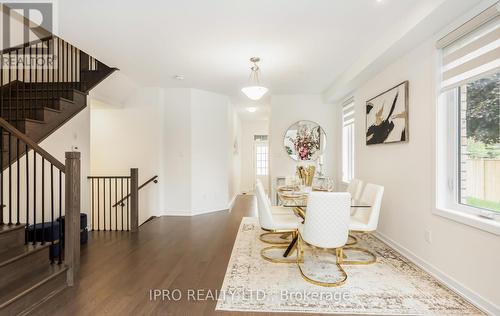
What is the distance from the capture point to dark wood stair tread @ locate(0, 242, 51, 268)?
7.37 ft

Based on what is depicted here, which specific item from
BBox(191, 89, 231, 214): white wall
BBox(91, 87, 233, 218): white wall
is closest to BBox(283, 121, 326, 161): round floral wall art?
BBox(191, 89, 231, 214): white wall

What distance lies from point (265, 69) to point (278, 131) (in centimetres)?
195

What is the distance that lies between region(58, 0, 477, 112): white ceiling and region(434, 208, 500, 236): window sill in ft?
5.97

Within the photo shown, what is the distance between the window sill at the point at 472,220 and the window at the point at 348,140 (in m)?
2.79

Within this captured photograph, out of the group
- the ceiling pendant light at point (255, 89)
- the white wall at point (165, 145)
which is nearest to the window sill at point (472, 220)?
the ceiling pendant light at point (255, 89)

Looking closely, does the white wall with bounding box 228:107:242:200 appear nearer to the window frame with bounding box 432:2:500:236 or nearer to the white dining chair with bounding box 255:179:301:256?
the white dining chair with bounding box 255:179:301:256

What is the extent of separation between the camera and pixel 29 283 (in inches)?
88.9

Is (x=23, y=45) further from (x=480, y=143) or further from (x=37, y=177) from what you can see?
(x=480, y=143)

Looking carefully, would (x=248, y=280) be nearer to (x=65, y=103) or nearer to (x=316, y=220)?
(x=316, y=220)

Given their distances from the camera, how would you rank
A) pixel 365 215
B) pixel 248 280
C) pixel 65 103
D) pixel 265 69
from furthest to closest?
1. pixel 265 69
2. pixel 65 103
3. pixel 365 215
4. pixel 248 280

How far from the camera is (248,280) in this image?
8.76ft

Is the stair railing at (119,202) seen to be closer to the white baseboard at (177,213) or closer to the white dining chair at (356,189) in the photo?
the white baseboard at (177,213)

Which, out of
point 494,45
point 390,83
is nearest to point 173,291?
point 494,45

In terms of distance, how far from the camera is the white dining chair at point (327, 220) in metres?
2.53
